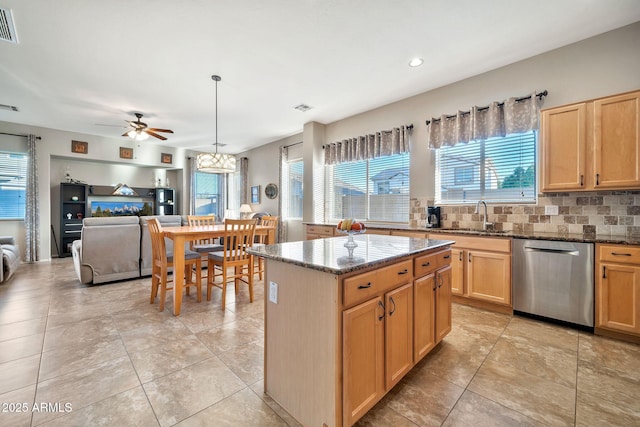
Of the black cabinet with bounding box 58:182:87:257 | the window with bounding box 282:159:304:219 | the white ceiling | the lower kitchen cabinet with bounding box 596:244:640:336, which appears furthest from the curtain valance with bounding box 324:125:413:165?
the black cabinet with bounding box 58:182:87:257

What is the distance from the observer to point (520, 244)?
277cm

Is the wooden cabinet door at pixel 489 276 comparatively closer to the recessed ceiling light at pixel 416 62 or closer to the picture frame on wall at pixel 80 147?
the recessed ceiling light at pixel 416 62

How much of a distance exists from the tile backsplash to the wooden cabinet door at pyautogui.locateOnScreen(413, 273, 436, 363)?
198 cm

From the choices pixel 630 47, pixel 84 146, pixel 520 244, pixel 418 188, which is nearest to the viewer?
pixel 630 47

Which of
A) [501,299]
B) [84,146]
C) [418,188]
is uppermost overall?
[84,146]

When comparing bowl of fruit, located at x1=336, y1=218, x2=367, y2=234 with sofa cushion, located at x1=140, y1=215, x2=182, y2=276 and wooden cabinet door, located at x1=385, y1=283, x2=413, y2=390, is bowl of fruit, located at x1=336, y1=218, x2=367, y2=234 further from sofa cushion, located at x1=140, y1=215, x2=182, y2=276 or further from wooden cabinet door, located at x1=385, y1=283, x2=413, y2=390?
sofa cushion, located at x1=140, y1=215, x2=182, y2=276

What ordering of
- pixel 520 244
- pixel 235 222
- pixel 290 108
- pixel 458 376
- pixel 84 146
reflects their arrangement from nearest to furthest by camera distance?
pixel 458 376 < pixel 520 244 < pixel 235 222 < pixel 290 108 < pixel 84 146

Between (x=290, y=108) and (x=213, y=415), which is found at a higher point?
(x=290, y=108)

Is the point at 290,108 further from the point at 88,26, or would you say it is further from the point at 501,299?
the point at 501,299

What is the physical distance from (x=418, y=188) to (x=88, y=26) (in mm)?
4324

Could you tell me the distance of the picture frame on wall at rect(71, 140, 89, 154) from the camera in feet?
20.3

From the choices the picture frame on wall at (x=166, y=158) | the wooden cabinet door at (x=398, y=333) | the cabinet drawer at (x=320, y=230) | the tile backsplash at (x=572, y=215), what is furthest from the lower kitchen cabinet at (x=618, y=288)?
the picture frame on wall at (x=166, y=158)

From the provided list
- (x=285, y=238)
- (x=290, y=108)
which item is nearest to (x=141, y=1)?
(x=290, y=108)

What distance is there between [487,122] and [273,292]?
341 cm
